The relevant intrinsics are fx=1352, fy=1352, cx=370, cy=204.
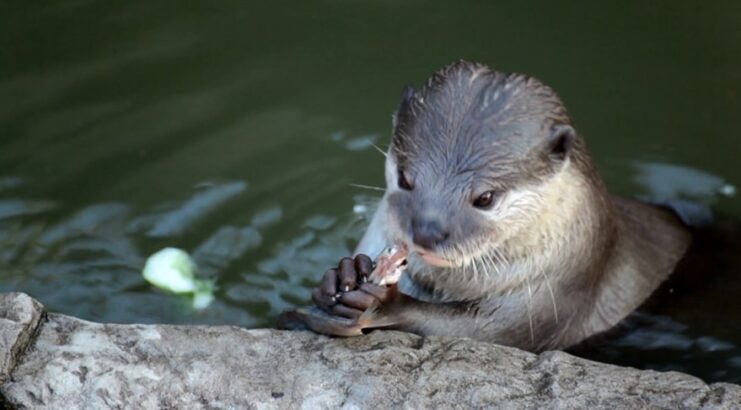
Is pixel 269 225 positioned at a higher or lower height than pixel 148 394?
lower

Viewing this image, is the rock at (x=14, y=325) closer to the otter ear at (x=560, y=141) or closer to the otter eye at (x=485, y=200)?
the otter eye at (x=485, y=200)

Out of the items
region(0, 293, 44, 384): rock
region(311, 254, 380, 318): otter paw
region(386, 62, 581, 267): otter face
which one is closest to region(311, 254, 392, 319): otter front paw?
region(311, 254, 380, 318): otter paw

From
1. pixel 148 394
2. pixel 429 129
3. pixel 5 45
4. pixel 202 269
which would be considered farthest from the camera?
pixel 5 45

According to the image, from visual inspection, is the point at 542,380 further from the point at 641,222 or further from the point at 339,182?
the point at 339,182

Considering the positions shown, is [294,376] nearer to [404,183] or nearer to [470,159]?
[404,183]

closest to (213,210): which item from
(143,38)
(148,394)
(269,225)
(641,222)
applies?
(269,225)

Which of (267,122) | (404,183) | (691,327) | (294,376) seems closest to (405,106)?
(404,183)

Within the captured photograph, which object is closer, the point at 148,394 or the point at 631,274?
the point at 148,394
